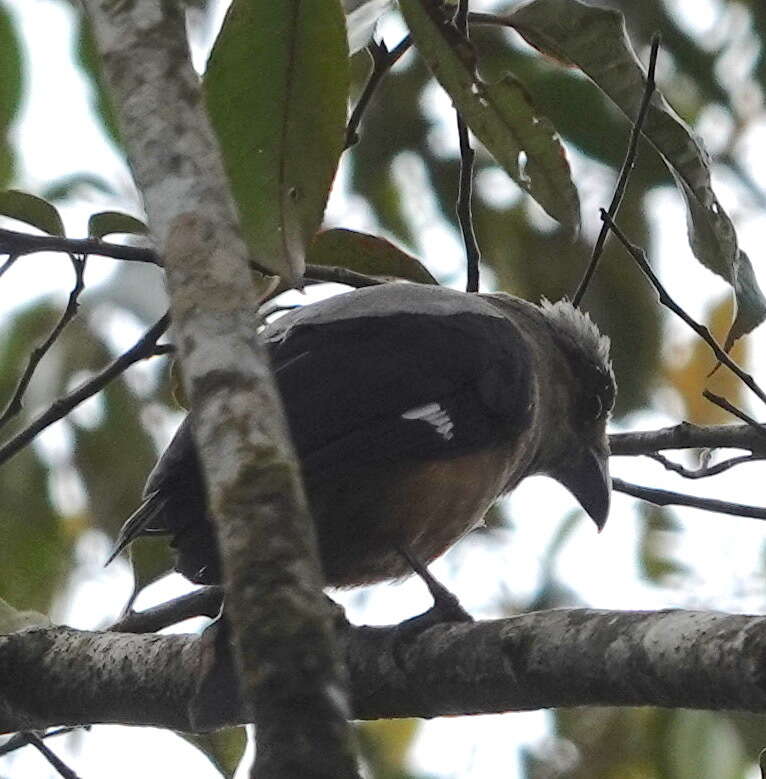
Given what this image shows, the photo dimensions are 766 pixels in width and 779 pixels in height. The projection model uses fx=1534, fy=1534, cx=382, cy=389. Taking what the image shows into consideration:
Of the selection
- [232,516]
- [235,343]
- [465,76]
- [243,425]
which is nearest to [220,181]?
[235,343]

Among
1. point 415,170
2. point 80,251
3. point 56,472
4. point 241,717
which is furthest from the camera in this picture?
point 415,170

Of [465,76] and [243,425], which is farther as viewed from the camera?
[465,76]

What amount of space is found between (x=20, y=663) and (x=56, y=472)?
2060 millimetres

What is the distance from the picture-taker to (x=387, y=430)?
357 centimetres

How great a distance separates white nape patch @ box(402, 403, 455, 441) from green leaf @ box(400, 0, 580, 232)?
55cm

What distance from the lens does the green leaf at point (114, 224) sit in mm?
3419

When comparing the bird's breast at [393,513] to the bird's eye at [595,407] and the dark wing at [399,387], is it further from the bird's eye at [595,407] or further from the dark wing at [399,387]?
the bird's eye at [595,407]

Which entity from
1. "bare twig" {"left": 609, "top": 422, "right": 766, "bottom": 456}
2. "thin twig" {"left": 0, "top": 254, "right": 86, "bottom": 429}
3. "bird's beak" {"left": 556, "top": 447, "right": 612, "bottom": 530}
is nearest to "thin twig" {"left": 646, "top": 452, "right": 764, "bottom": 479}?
"bare twig" {"left": 609, "top": 422, "right": 766, "bottom": 456}

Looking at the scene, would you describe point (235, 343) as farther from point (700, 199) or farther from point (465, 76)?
point (700, 199)

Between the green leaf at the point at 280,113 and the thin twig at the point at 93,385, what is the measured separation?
Result: 347 mm

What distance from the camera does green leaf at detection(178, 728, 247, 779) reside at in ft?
11.8

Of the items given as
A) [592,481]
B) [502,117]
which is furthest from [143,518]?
[592,481]

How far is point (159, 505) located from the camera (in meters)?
3.24

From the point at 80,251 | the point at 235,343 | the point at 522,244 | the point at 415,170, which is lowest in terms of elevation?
the point at 235,343
